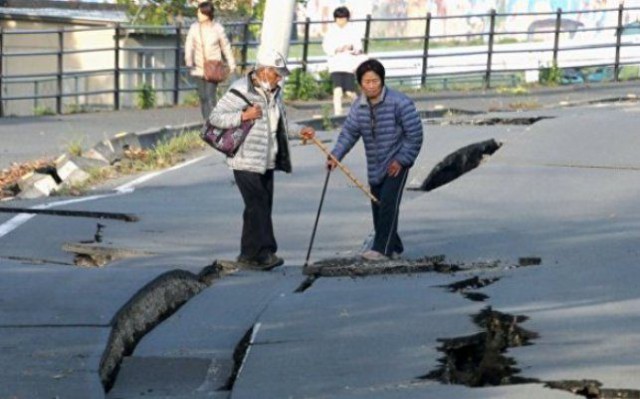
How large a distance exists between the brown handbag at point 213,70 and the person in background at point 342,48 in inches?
78.8

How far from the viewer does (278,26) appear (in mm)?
13820

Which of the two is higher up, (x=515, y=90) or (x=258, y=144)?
(x=258, y=144)

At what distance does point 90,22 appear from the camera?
40.2 m

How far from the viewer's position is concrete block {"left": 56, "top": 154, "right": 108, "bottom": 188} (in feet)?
56.4

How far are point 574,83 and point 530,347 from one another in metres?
24.5

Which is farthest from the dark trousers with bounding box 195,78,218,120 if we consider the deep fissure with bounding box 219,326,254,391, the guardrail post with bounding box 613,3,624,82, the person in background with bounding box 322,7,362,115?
the guardrail post with bounding box 613,3,624,82

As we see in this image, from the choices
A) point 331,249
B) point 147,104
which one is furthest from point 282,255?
point 147,104

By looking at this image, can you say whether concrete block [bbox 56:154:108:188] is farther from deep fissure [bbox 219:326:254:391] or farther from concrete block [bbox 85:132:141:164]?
deep fissure [bbox 219:326:254:391]

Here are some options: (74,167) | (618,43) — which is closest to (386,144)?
(74,167)

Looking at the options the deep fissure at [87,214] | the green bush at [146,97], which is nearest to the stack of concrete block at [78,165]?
the deep fissure at [87,214]

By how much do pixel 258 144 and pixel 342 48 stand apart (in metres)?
10.8

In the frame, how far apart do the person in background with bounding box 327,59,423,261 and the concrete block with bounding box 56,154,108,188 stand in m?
5.85

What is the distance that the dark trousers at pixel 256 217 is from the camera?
11617mm

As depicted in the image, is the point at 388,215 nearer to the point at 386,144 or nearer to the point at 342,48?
the point at 386,144
